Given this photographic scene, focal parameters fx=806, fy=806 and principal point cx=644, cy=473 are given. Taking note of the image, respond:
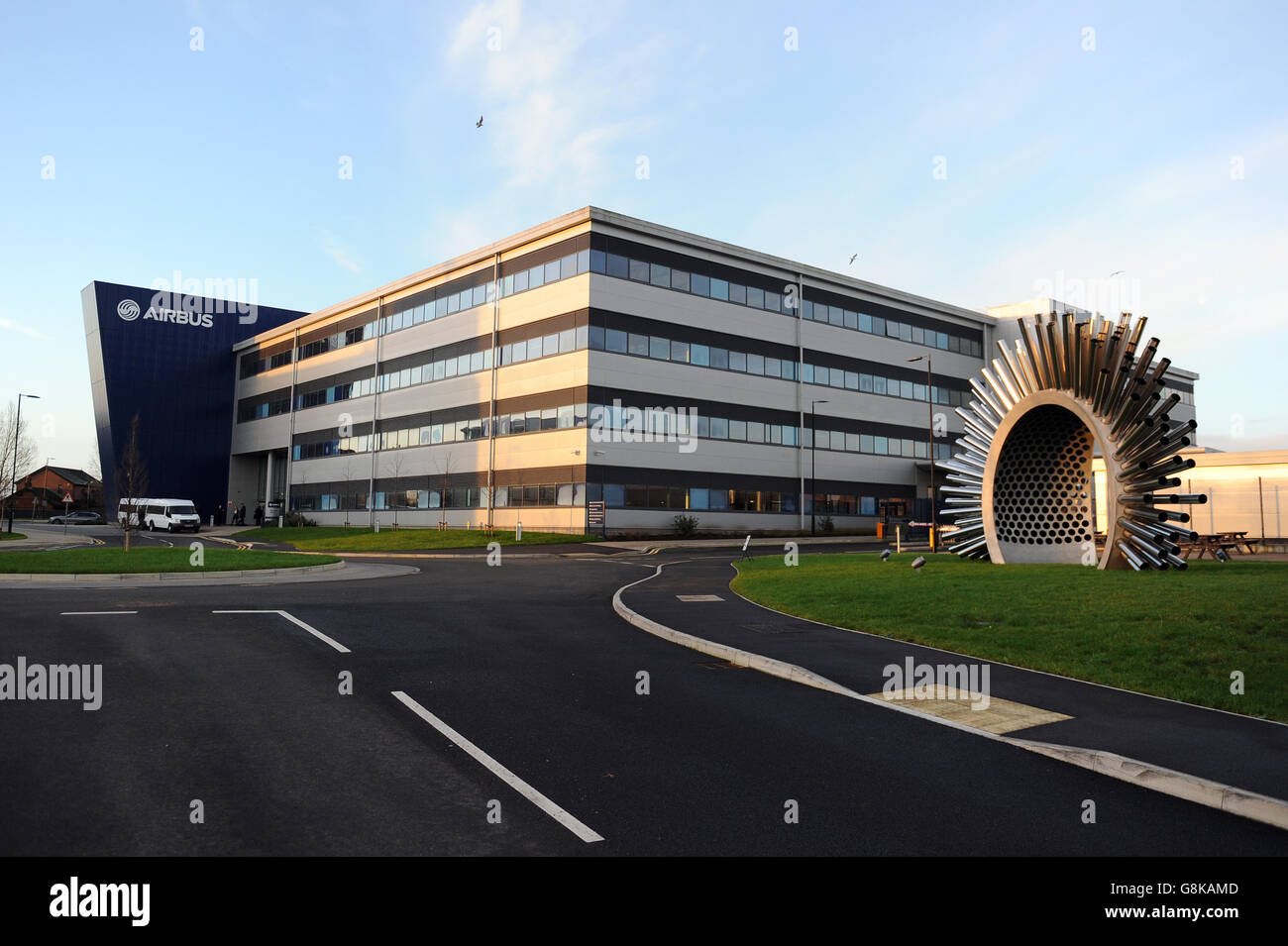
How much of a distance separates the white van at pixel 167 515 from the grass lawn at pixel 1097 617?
178 ft

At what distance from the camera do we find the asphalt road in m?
4.67

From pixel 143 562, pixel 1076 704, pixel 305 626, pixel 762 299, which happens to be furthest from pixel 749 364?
pixel 1076 704

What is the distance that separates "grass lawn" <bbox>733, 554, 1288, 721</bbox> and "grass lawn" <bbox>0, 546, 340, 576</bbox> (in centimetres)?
1380

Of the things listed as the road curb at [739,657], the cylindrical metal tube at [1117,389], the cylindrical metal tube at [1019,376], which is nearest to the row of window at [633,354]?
the cylindrical metal tube at [1019,376]

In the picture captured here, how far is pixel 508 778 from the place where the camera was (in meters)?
5.68

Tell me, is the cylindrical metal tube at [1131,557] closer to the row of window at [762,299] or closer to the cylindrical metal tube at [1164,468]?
the cylindrical metal tube at [1164,468]

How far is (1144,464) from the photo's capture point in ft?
65.3

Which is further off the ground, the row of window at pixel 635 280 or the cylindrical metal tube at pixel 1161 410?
the row of window at pixel 635 280

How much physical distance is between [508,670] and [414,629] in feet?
11.4

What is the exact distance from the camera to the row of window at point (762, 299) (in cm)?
4725

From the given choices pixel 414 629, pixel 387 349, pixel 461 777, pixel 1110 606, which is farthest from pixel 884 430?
pixel 461 777
